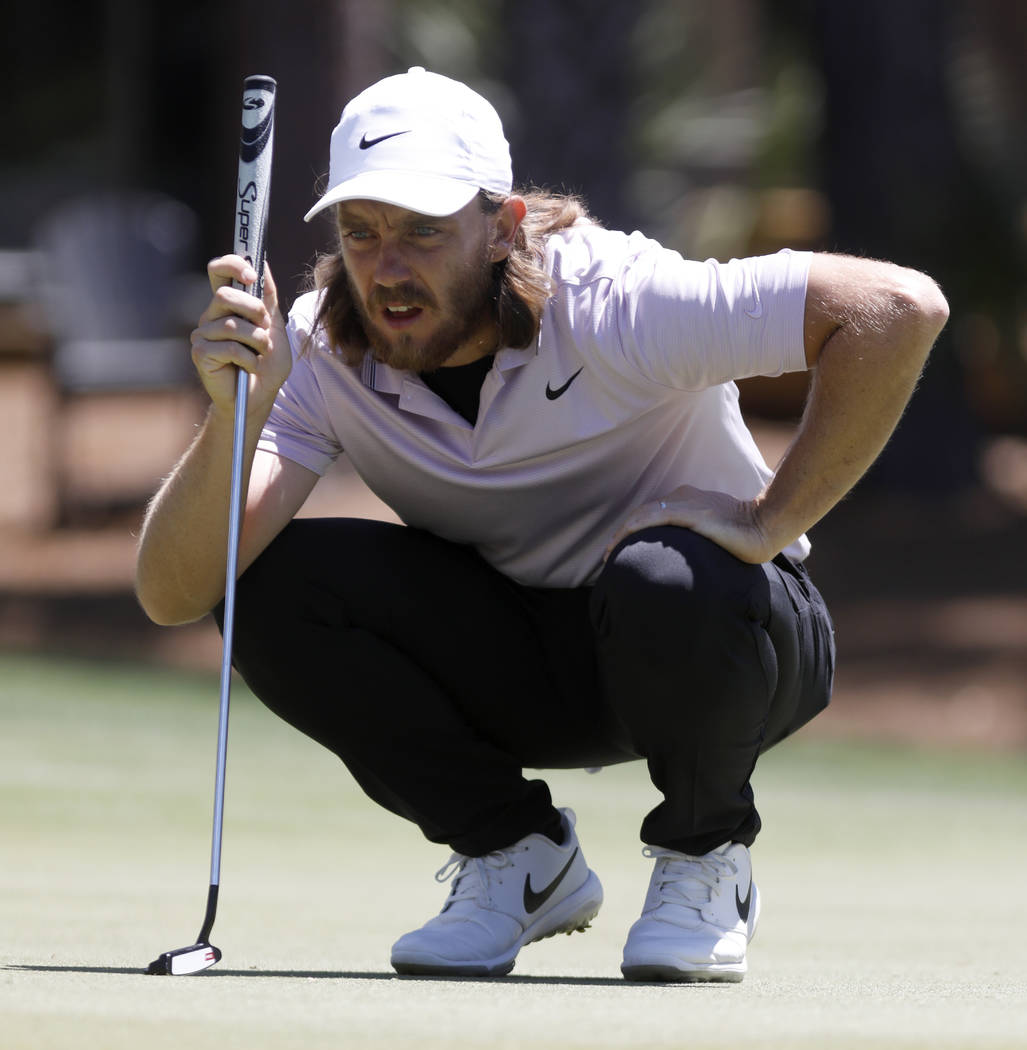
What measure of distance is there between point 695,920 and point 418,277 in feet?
3.45

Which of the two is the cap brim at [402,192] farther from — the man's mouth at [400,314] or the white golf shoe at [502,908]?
the white golf shoe at [502,908]

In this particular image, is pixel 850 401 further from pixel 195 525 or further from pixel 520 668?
pixel 195 525

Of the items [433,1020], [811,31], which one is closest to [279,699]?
[433,1020]

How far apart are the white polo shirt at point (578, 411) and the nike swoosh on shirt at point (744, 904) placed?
23.0 inches

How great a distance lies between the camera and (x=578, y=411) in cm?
321

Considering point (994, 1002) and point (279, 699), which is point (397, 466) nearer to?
point (279, 699)

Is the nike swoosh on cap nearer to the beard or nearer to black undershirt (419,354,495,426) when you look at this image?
the beard

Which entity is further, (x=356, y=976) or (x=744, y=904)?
(x=744, y=904)

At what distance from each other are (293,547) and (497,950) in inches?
27.9

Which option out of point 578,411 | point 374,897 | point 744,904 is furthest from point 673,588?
point 374,897

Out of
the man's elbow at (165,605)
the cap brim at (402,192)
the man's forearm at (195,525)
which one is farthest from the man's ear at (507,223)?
the man's elbow at (165,605)

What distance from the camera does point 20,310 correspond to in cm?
1550

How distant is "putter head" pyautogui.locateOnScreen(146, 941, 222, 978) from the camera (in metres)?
2.72

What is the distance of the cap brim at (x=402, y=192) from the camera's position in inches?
119
